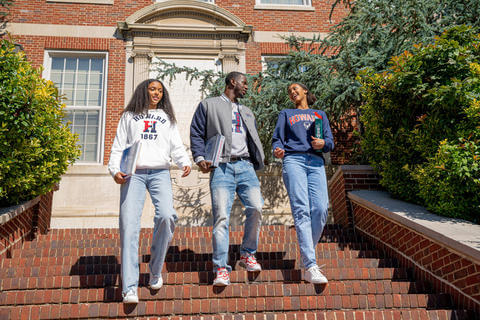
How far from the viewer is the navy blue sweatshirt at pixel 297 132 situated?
384 centimetres

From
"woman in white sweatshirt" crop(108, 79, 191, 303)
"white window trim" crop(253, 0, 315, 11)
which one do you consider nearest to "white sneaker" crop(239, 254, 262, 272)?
"woman in white sweatshirt" crop(108, 79, 191, 303)

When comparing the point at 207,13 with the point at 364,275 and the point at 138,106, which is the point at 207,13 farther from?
the point at 364,275

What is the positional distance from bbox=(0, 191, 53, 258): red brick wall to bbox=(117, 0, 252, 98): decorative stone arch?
194 inches

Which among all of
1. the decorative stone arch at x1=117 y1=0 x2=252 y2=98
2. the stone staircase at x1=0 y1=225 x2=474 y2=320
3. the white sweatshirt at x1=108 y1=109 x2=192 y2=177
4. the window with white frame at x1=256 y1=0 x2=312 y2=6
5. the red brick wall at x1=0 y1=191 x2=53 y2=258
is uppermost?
the window with white frame at x1=256 y1=0 x2=312 y2=6

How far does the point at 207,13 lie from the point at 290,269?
8.13 m

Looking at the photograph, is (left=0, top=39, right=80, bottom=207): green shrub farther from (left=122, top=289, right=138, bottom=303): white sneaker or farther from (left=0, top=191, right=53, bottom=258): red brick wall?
(left=122, top=289, right=138, bottom=303): white sneaker

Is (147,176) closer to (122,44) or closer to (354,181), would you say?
(354,181)

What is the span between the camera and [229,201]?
3.50 meters

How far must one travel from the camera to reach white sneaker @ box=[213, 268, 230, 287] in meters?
3.30

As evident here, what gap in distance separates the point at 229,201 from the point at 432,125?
8.33 ft

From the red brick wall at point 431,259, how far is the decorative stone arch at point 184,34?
21.4 ft

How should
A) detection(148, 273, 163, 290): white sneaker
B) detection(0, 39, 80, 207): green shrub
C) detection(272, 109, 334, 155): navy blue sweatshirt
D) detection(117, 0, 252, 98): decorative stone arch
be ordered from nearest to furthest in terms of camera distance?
detection(148, 273, 163, 290): white sneaker, detection(272, 109, 334, 155): navy blue sweatshirt, detection(0, 39, 80, 207): green shrub, detection(117, 0, 252, 98): decorative stone arch

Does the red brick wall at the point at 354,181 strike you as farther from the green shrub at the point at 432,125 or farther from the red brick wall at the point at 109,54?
the red brick wall at the point at 109,54

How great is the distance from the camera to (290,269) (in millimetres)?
3865
